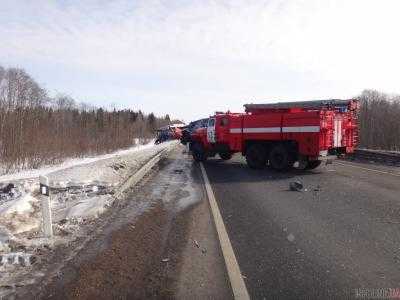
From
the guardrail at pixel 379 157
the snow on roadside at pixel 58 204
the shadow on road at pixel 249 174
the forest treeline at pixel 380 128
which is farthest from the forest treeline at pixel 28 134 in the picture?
the forest treeline at pixel 380 128

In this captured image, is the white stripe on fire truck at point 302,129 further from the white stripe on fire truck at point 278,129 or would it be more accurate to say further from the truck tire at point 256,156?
the truck tire at point 256,156

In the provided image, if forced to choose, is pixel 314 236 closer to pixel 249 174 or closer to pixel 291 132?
pixel 249 174

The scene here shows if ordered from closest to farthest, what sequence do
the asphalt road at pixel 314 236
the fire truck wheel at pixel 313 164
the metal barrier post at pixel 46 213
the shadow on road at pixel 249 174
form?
the asphalt road at pixel 314 236, the metal barrier post at pixel 46 213, the shadow on road at pixel 249 174, the fire truck wheel at pixel 313 164

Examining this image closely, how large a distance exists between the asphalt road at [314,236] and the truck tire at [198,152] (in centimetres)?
991

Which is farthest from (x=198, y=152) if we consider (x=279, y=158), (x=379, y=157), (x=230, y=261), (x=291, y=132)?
(x=230, y=261)

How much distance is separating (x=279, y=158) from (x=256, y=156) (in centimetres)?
132

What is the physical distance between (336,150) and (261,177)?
3.68 m

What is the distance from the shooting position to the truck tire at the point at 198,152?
81.4 feet

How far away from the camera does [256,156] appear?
66.9 ft

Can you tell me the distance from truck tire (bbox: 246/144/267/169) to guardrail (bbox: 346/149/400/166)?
6.73 meters

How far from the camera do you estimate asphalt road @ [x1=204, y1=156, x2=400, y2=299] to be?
5.46m

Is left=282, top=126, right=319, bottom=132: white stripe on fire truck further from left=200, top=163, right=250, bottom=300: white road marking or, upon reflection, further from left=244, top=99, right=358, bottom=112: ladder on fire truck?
left=200, top=163, right=250, bottom=300: white road marking

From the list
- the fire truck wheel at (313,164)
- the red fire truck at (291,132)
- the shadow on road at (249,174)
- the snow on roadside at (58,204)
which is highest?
the red fire truck at (291,132)

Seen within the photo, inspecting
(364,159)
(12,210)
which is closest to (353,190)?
(12,210)
